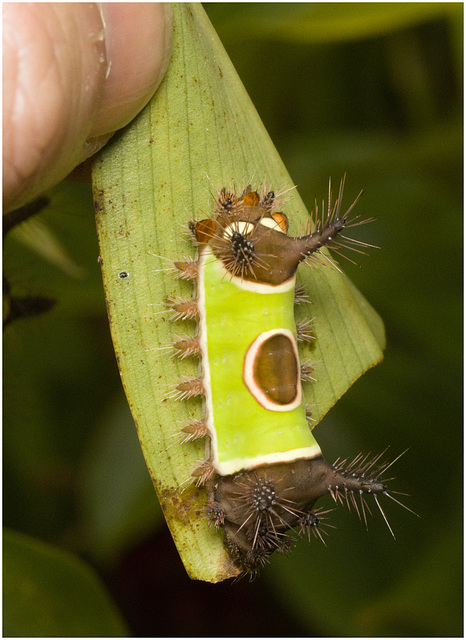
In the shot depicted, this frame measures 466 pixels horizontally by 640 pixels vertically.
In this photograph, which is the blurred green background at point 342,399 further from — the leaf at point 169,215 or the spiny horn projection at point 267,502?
the spiny horn projection at point 267,502

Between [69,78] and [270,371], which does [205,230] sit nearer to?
[270,371]

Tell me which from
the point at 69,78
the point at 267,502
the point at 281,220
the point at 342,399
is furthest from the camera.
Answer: the point at 342,399

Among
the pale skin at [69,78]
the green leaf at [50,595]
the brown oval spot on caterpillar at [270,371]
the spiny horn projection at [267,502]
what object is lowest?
the green leaf at [50,595]

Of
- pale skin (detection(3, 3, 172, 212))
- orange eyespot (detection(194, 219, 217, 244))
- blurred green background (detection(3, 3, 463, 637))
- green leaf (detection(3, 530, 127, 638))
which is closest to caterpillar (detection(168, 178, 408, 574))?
orange eyespot (detection(194, 219, 217, 244))

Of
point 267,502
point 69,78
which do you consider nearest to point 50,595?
point 267,502

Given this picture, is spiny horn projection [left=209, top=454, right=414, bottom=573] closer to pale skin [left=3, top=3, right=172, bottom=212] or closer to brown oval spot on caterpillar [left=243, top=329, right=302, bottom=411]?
brown oval spot on caterpillar [left=243, top=329, right=302, bottom=411]

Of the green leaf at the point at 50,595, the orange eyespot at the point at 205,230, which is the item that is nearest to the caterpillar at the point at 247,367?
the orange eyespot at the point at 205,230

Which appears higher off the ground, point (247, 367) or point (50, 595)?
point (247, 367)
